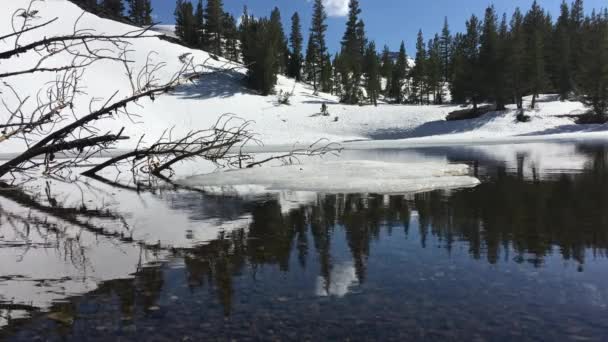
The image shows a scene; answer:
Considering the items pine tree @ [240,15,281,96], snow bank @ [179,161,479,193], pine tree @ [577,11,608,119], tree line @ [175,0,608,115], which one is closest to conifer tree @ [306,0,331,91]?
tree line @ [175,0,608,115]

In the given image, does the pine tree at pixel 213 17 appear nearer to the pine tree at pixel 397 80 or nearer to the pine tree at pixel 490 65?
the pine tree at pixel 397 80

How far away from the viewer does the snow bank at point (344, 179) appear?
9820 mm

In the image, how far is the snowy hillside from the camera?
37.4 metres

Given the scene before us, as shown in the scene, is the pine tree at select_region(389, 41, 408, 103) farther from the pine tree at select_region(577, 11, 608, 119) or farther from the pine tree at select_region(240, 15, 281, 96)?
the pine tree at select_region(577, 11, 608, 119)

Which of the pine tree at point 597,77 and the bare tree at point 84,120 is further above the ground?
the pine tree at point 597,77

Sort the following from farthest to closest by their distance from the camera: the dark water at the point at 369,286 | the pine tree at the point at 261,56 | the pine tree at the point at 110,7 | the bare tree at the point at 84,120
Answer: the pine tree at the point at 261,56, the dark water at the point at 369,286, the bare tree at the point at 84,120, the pine tree at the point at 110,7

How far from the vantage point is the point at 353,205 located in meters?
7.78

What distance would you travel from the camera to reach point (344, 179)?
1080 centimetres

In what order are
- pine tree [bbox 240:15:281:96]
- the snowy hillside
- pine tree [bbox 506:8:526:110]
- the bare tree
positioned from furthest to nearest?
1. pine tree [bbox 240:15:281:96]
2. pine tree [bbox 506:8:526:110]
3. the snowy hillside
4. the bare tree

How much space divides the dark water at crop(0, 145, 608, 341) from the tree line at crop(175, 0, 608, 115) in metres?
16.0

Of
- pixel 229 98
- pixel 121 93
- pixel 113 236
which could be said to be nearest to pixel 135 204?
pixel 113 236

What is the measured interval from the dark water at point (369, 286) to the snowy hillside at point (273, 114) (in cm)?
2905

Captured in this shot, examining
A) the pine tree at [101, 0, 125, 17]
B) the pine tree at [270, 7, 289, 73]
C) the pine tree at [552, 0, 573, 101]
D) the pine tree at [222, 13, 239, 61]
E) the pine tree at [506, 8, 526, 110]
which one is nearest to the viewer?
the pine tree at [101, 0, 125, 17]

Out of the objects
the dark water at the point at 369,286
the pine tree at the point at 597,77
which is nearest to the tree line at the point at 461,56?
the pine tree at the point at 597,77
